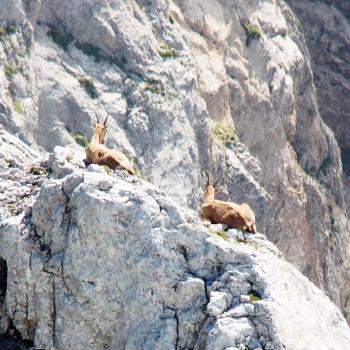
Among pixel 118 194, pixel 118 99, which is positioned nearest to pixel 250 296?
pixel 118 194

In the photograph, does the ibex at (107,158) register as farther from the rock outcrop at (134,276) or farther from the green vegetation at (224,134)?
the green vegetation at (224,134)

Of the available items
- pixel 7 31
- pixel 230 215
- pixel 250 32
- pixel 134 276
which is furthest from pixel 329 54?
pixel 134 276

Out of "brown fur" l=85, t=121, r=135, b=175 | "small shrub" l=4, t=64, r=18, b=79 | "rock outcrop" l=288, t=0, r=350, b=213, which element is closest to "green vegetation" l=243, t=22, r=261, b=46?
"rock outcrop" l=288, t=0, r=350, b=213

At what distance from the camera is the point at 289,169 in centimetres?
9962

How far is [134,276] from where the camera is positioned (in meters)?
38.8

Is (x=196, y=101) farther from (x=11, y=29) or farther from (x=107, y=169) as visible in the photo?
(x=107, y=169)

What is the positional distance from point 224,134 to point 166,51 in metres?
8.47

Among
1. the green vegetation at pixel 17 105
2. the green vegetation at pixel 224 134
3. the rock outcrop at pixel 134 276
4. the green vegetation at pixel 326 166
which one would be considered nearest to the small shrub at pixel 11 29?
the green vegetation at pixel 17 105

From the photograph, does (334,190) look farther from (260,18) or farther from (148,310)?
(148,310)

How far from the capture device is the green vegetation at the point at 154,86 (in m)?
81.6

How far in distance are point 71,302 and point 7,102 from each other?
111 feet

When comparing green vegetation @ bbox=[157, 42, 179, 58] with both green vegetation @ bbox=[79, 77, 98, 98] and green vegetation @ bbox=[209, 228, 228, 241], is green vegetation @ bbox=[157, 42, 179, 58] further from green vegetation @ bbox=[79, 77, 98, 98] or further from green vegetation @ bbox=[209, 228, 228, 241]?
green vegetation @ bbox=[209, 228, 228, 241]

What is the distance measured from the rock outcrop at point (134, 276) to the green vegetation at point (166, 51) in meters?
44.6

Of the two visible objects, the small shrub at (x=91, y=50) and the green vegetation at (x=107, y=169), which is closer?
the green vegetation at (x=107, y=169)
